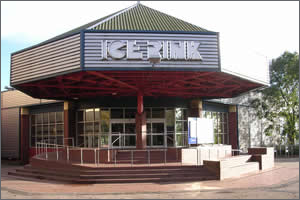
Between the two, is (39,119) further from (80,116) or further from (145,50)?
(145,50)

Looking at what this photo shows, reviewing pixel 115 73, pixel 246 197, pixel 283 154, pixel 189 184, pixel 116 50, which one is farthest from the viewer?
pixel 283 154

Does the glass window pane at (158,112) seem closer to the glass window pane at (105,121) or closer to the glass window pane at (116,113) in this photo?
the glass window pane at (116,113)

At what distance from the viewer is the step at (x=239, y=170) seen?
56.8 ft

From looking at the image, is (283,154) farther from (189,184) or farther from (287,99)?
(189,184)

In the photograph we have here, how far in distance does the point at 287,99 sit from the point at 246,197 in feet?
92.7

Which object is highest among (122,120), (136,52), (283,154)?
(136,52)

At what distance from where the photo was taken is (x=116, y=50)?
18.3 metres

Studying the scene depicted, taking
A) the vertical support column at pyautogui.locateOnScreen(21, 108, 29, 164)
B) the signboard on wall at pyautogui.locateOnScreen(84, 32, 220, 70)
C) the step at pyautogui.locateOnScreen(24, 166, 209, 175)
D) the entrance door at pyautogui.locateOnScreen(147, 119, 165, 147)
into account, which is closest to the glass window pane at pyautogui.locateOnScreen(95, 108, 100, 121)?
the entrance door at pyautogui.locateOnScreen(147, 119, 165, 147)

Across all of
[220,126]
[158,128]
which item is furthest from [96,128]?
[220,126]

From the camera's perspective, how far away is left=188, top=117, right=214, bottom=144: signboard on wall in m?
21.3

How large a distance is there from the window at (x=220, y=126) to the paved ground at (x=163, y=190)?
16.1m

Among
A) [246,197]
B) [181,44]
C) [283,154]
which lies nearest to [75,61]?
[181,44]

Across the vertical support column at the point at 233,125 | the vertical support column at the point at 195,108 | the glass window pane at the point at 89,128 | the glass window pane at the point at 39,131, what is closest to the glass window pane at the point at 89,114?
the glass window pane at the point at 89,128

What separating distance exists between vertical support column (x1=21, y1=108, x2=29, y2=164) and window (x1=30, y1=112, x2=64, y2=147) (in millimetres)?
490
